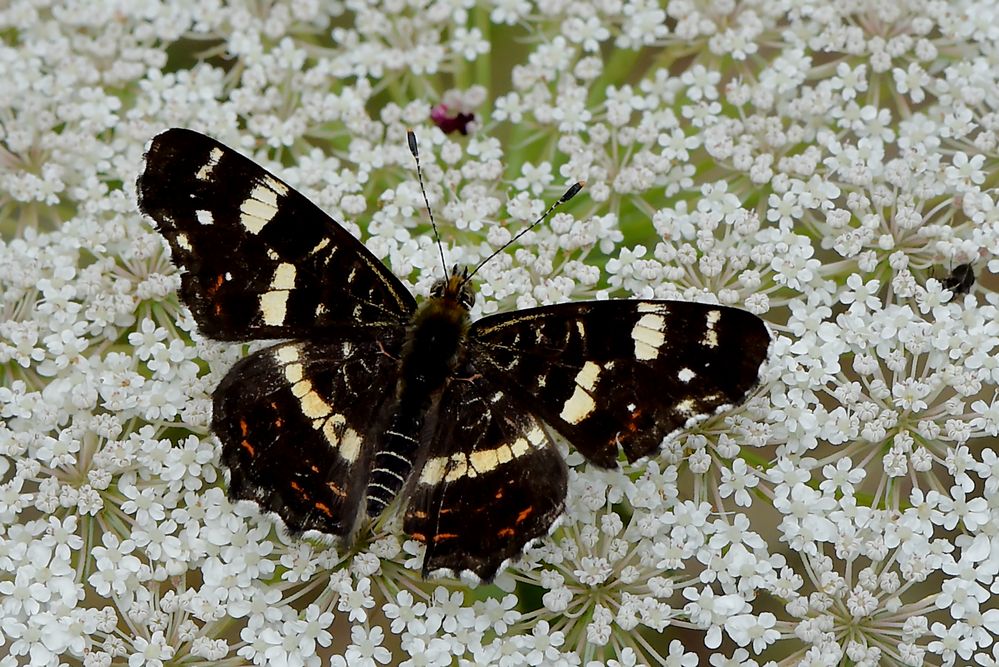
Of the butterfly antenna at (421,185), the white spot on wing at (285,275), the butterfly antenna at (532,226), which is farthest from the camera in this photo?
the butterfly antenna at (421,185)

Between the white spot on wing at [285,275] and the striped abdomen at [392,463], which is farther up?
the white spot on wing at [285,275]

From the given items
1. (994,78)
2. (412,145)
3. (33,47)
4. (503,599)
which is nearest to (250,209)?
(412,145)

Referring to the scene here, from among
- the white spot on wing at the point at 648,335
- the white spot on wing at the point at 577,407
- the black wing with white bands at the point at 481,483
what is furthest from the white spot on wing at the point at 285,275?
the white spot on wing at the point at 648,335

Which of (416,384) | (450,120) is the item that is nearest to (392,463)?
(416,384)

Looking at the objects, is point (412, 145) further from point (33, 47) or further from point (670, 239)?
point (33, 47)

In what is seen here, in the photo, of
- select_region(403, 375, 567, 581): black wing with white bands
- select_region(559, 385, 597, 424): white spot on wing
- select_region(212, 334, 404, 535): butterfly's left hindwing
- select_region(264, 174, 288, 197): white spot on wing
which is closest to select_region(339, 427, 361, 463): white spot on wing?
select_region(212, 334, 404, 535): butterfly's left hindwing

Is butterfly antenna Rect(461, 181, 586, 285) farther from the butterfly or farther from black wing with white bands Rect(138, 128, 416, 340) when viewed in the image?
black wing with white bands Rect(138, 128, 416, 340)

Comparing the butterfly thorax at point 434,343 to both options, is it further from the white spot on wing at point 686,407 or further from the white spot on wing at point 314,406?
the white spot on wing at point 686,407
